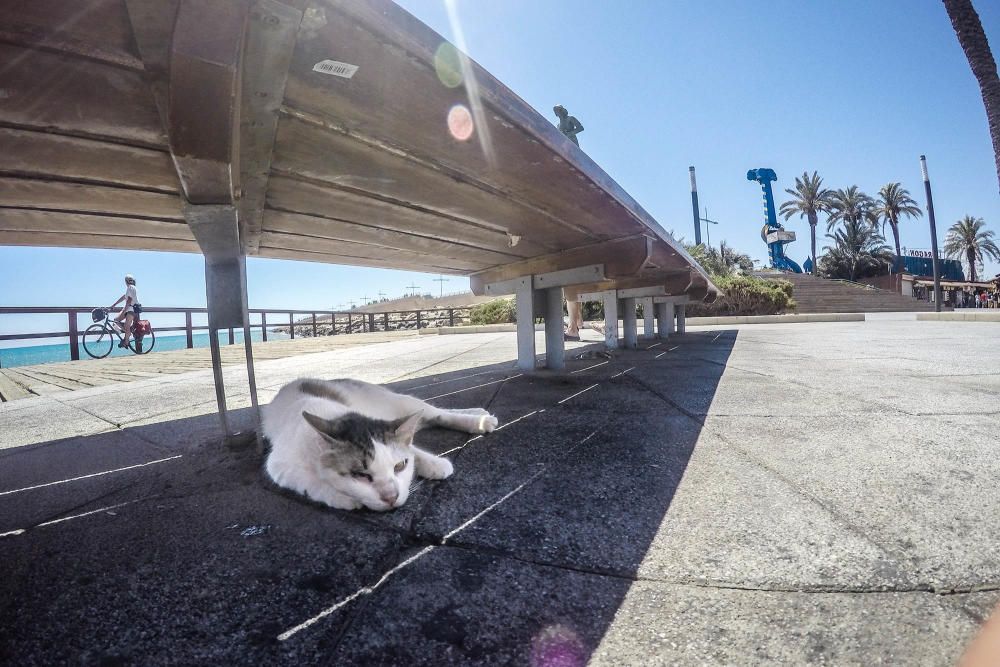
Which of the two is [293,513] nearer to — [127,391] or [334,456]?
[334,456]

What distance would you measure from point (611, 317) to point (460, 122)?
507cm

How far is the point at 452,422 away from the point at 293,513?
99 centimetres

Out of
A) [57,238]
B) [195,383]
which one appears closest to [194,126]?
[57,238]

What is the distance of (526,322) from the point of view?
13.9 feet

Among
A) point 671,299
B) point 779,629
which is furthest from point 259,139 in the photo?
point 671,299

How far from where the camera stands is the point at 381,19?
3.75ft

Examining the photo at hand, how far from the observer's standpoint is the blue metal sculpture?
42.5 meters

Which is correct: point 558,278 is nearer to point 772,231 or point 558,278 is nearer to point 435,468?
point 435,468

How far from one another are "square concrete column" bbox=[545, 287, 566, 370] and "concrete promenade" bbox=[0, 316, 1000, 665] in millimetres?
2010

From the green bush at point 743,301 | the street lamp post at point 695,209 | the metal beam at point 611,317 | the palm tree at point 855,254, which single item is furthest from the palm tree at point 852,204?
the metal beam at point 611,317

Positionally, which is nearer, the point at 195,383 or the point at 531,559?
the point at 531,559

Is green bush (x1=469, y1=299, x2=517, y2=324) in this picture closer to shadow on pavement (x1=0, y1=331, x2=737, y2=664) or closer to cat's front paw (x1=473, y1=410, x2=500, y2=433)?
cat's front paw (x1=473, y1=410, x2=500, y2=433)

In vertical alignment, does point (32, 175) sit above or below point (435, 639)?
above

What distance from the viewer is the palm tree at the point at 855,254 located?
43.6 metres
